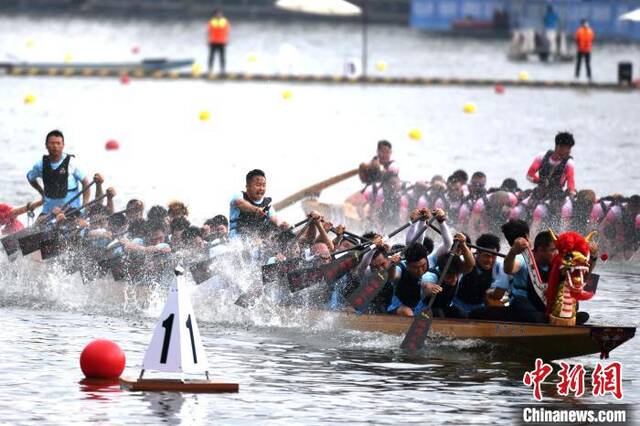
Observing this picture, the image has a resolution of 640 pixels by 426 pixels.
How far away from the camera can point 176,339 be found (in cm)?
1551

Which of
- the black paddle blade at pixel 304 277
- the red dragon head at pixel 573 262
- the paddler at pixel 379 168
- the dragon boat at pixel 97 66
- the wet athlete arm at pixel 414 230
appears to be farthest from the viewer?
the dragon boat at pixel 97 66

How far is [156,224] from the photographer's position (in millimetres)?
22359

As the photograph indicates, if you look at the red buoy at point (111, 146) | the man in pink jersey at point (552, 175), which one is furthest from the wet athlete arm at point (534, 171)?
the red buoy at point (111, 146)

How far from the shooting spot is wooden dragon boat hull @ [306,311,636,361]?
17.3 metres

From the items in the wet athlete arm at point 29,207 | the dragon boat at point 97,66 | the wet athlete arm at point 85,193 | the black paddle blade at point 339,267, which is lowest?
the black paddle blade at point 339,267

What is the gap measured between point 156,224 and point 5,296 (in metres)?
2.14

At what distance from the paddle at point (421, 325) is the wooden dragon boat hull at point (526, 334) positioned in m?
0.11

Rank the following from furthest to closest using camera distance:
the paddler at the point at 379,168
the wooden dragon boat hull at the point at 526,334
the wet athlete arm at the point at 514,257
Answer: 1. the paddler at the point at 379,168
2. the wet athlete arm at the point at 514,257
3. the wooden dragon boat hull at the point at 526,334

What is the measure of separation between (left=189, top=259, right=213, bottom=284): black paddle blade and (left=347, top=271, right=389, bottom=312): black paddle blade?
259cm

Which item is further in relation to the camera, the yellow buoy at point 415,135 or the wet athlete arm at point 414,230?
the yellow buoy at point 415,135

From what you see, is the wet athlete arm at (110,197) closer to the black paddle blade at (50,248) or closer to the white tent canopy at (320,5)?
the black paddle blade at (50,248)

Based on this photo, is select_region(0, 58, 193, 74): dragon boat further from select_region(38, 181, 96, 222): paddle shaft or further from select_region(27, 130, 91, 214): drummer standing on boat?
select_region(38, 181, 96, 222): paddle shaft

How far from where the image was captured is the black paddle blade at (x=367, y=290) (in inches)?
739

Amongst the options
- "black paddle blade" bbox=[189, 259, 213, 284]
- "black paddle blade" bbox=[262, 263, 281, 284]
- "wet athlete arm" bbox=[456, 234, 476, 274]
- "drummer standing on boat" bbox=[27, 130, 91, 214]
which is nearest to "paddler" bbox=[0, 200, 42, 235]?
"drummer standing on boat" bbox=[27, 130, 91, 214]
